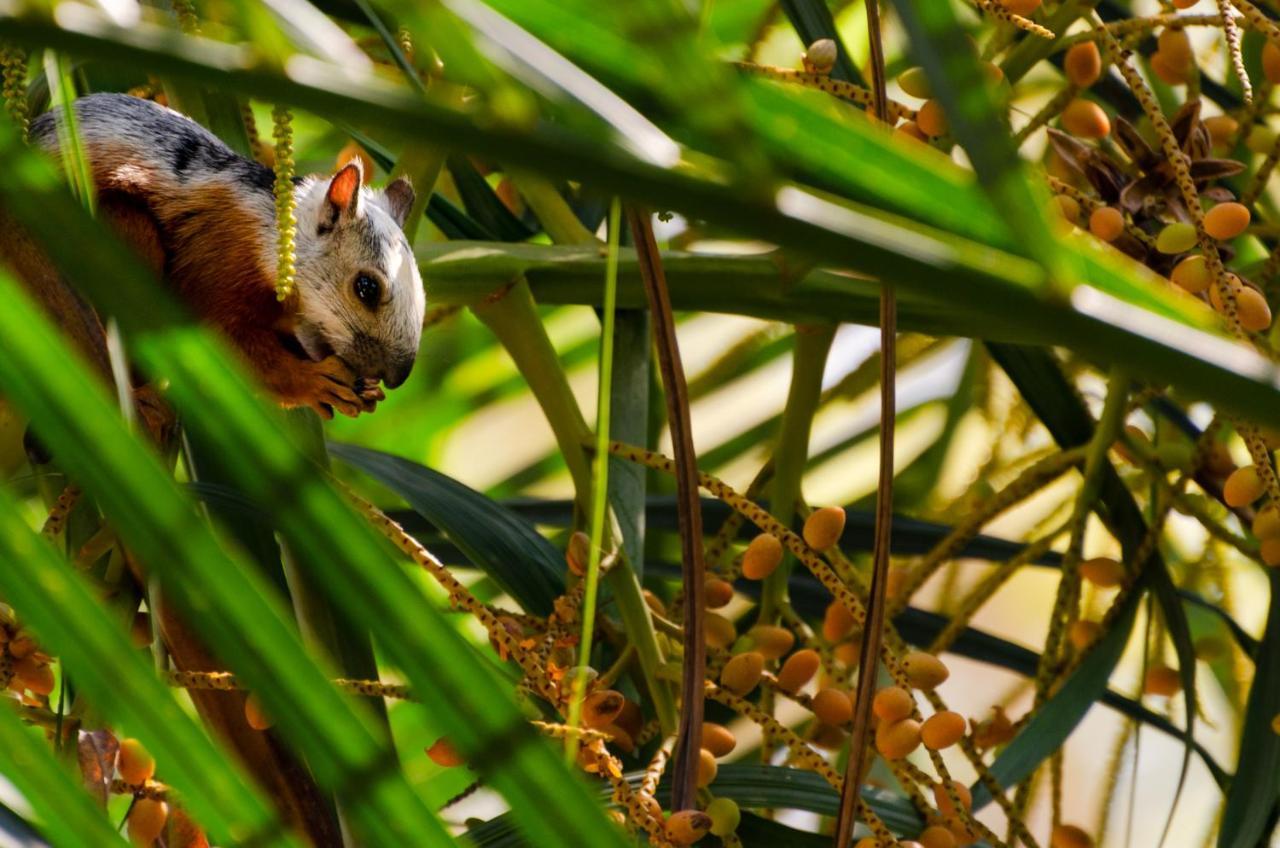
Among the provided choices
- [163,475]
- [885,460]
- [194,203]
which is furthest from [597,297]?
[163,475]

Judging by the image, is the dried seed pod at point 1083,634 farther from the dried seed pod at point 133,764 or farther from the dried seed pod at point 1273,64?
the dried seed pod at point 133,764

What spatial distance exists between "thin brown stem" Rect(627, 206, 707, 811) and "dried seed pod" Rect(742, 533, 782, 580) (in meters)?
0.26

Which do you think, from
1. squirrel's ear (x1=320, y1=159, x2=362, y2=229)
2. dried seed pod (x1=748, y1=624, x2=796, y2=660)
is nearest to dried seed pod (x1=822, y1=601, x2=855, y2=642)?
dried seed pod (x1=748, y1=624, x2=796, y2=660)

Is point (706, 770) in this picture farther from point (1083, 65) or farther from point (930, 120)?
point (1083, 65)

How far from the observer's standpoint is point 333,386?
84 cm

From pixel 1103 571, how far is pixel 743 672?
331 mm

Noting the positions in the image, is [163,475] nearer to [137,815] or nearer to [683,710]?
[683,710]

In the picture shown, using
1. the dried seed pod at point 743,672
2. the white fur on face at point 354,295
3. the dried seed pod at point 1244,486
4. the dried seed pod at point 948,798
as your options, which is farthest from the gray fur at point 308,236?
the dried seed pod at point 1244,486

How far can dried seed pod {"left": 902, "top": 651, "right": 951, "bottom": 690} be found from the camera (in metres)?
0.88

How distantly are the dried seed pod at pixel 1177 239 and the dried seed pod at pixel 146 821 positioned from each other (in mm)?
618

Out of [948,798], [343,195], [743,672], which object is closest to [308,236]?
[343,195]

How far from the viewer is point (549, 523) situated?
51.5 inches

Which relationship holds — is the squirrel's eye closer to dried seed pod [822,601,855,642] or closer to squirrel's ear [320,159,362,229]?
squirrel's ear [320,159,362,229]

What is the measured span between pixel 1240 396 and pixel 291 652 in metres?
0.24
